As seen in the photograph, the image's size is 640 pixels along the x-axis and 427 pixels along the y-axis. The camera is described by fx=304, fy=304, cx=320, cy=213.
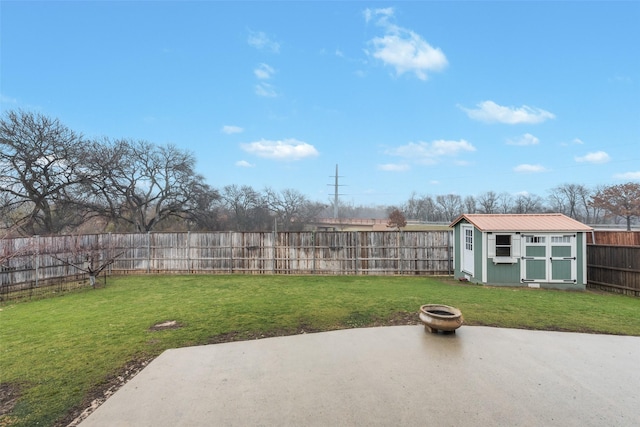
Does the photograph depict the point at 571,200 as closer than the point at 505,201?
Yes

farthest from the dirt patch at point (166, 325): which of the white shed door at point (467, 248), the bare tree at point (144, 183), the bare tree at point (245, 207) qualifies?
the bare tree at point (245, 207)

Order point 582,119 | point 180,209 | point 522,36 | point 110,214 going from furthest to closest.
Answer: point 180,209 → point 110,214 → point 582,119 → point 522,36

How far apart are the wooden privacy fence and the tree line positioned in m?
3.95

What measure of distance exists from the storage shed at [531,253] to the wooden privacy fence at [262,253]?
7.40ft

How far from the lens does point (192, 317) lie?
582 centimetres

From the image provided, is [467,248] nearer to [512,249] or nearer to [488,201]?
[512,249]

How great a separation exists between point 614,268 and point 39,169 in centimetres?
2809

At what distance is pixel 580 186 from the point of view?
139 ft

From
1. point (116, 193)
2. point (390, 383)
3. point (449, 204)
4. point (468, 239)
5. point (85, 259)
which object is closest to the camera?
point (390, 383)

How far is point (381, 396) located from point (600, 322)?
4961mm

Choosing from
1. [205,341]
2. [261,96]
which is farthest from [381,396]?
[261,96]

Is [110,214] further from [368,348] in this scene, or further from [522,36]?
[522,36]

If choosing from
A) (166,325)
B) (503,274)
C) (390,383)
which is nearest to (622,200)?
(503,274)

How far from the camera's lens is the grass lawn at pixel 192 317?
3.38 m
